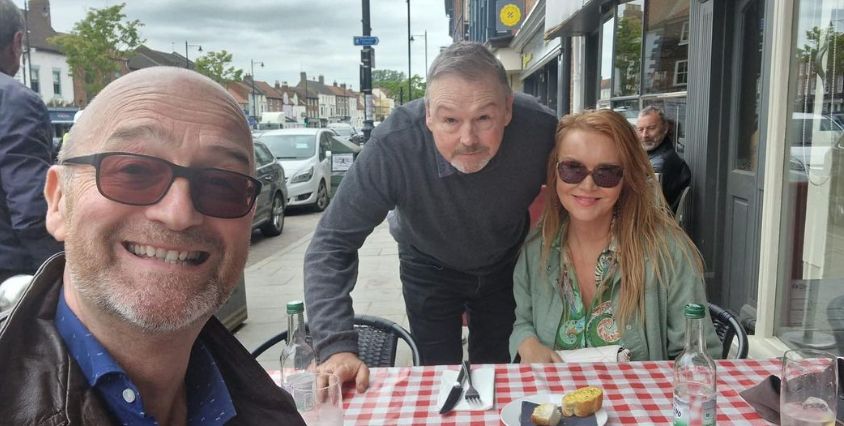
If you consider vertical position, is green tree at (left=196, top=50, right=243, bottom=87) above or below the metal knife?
above

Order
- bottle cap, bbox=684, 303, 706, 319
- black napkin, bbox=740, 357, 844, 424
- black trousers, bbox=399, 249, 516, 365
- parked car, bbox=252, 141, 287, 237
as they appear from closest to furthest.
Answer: bottle cap, bbox=684, 303, 706, 319, black napkin, bbox=740, 357, 844, 424, black trousers, bbox=399, 249, 516, 365, parked car, bbox=252, 141, 287, 237

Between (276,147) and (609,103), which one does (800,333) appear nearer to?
(609,103)

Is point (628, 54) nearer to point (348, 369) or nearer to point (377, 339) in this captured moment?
point (377, 339)

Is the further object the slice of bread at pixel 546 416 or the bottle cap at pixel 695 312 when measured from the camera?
the slice of bread at pixel 546 416

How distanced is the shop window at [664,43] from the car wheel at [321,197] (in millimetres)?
7425

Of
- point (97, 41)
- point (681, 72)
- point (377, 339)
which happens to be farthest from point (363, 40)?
point (97, 41)

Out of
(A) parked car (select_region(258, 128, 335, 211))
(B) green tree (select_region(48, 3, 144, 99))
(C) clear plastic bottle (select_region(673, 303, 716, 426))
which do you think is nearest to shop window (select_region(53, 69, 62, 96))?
(B) green tree (select_region(48, 3, 144, 99))

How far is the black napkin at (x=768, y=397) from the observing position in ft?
5.76

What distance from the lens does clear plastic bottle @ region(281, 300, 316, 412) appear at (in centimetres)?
187

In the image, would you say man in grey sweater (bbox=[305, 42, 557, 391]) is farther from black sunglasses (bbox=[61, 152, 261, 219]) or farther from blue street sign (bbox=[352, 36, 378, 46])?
blue street sign (bbox=[352, 36, 378, 46])

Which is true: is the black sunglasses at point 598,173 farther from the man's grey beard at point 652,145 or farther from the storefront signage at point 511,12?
the storefront signage at point 511,12

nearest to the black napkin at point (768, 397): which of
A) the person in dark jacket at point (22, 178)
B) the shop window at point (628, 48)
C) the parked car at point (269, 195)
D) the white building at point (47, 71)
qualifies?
the person in dark jacket at point (22, 178)

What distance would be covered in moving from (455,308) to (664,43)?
422 cm

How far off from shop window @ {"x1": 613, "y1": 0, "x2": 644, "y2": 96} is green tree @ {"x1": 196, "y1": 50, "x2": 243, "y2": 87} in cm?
4697
